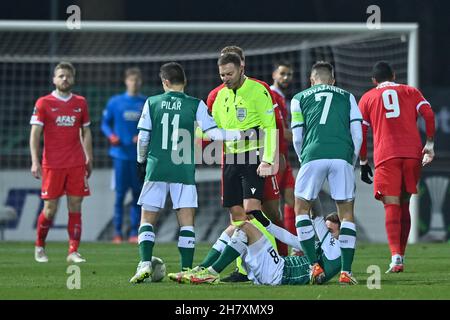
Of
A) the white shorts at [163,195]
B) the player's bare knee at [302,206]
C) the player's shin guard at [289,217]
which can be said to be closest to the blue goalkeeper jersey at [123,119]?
the player's shin guard at [289,217]

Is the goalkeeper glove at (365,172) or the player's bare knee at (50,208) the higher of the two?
the goalkeeper glove at (365,172)

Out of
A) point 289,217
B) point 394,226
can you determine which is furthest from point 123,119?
point 394,226

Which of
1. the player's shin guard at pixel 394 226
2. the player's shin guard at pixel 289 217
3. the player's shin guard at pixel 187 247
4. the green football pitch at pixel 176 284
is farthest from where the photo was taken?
the player's shin guard at pixel 289 217

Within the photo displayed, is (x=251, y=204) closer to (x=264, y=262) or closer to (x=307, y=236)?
(x=307, y=236)

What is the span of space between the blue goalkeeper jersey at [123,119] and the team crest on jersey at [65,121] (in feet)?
10.8

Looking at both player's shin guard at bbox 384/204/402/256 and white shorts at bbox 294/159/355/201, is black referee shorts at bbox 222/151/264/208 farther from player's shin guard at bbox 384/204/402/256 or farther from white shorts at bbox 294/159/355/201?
player's shin guard at bbox 384/204/402/256

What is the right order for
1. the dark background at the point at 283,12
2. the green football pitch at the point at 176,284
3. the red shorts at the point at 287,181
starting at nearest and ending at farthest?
the green football pitch at the point at 176,284
the red shorts at the point at 287,181
the dark background at the point at 283,12

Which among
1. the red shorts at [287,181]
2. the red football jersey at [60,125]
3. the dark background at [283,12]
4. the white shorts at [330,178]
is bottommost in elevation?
the red shorts at [287,181]

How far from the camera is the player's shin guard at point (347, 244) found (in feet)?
→ 30.3

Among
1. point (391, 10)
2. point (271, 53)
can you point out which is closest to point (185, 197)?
point (271, 53)

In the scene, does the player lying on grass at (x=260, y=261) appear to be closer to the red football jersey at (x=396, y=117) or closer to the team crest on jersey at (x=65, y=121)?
the red football jersey at (x=396, y=117)

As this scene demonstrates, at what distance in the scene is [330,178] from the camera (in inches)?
370

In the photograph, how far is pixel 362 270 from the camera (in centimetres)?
1083

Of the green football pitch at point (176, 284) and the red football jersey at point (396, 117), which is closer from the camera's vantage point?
the green football pitch at point (176, 284)
